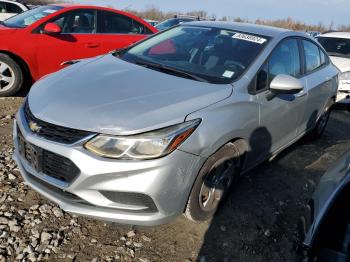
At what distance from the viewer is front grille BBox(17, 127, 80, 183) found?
97.0 inches

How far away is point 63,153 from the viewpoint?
2.43 m

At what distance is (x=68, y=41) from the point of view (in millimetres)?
5898

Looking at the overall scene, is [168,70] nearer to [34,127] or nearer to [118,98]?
[118,98]

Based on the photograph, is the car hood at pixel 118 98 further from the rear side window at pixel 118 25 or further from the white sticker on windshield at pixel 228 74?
the rear side window at pixel 118 25

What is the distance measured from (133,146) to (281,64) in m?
2.09

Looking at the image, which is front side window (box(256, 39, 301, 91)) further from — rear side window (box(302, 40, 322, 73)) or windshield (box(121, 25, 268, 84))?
rear side window (box(302, 40, 322, 73))

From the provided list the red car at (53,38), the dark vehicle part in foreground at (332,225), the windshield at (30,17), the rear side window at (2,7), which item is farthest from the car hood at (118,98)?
the rear side window at (2,7)

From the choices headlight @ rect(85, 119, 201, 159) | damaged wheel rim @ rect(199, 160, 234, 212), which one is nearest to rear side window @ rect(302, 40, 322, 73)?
damaged wheel rim @ rect(199, 160, 234, 212)

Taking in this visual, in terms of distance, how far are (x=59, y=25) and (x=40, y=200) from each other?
3583 millimetres

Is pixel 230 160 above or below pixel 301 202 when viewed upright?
above

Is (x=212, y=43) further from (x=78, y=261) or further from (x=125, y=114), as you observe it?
(x=78, y=261)

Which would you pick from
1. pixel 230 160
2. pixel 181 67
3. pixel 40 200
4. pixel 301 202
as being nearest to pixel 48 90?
pixel 40 200

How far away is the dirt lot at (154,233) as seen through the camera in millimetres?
2713

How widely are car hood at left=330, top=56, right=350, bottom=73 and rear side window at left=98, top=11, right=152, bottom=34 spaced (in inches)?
177
